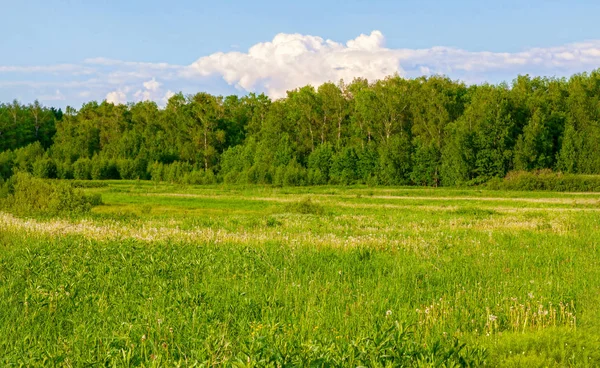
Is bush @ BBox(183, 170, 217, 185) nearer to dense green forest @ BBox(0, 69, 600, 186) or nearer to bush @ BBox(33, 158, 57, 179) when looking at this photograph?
dense green forest @ BBox(0, 69, 600, 186)

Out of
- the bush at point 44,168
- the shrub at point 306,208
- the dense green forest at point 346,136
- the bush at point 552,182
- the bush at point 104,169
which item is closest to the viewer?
the shrub at point 306,208

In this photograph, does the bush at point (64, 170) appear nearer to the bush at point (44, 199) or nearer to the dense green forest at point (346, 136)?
the dense green forest at point (346, 136)

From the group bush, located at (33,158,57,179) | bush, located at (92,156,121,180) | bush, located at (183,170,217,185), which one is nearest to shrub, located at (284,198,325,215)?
bush, located at (183,170,217,185)

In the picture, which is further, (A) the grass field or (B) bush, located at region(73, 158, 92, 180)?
(B) bush, located at region(73, 158, 92, 180)

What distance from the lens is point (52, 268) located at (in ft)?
40.8

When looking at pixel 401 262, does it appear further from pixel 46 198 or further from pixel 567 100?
pixel 567 100

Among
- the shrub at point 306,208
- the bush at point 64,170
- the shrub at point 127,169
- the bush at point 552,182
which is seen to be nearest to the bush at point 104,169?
the shrub at point 127,169

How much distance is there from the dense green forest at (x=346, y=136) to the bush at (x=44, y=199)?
161 feet

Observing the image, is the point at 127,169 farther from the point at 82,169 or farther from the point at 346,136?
the point at 346,136

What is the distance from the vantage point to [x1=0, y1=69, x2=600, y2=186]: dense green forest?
252ft

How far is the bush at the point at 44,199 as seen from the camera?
29656mm

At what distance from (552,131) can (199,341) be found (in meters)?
80.3

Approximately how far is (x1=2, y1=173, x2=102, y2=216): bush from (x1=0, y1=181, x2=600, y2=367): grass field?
11455 millimetres

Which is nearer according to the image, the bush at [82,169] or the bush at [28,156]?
the bush at [28,156]
